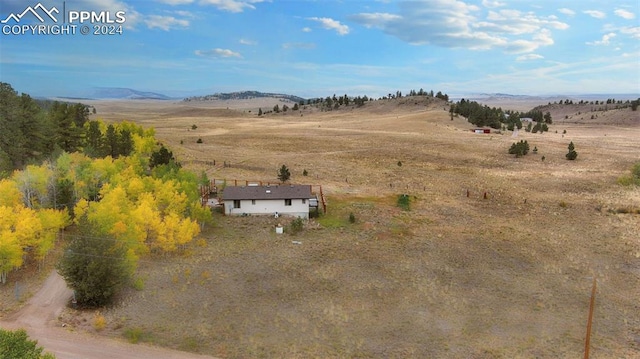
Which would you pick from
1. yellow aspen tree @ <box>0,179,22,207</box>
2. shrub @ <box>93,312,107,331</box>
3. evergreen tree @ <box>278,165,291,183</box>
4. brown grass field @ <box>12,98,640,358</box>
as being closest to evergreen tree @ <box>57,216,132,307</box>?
brown grass field @ <box>12,98,640,358</box>

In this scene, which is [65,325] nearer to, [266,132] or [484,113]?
[266,132]

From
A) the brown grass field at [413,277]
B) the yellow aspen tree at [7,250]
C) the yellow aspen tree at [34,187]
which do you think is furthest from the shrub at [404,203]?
the yellow aspen tree at [7,250]

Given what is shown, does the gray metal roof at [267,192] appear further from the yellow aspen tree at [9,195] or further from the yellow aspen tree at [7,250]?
the yellow aspen tree at [7,250]

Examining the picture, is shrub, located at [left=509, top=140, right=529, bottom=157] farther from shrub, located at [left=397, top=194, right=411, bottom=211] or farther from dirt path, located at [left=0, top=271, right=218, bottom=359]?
dirt path, located at [left=0, top=271, right=218, bottom=359]

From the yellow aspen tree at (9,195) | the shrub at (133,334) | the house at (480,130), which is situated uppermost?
the house at (480,130)

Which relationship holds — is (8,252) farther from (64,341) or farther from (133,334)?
(133,334)

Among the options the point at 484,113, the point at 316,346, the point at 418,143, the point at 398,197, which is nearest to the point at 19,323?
the point at 316,346
